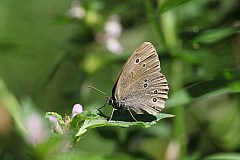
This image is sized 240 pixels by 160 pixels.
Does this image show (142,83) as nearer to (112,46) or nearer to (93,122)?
(93,122)

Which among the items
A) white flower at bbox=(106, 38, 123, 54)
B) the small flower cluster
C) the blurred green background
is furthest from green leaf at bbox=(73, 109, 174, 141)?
white flower at bbox=(106, 38, 123, 54)

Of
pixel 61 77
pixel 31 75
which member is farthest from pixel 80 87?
pixel 31 75

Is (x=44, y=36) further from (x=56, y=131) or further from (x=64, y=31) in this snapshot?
(x=56, y=131)

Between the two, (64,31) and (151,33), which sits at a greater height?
(64,31)

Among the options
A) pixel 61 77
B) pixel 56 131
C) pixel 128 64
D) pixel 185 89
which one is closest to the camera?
pixel 56 131

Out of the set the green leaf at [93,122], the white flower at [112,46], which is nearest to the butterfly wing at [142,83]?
the green leaf at [93,122]

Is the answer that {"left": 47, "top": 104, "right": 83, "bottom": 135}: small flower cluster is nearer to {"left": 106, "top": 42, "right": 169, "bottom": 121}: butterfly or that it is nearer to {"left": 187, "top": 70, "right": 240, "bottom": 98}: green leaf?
{"left": 106, "top": 42, "right": 169, "bottom": 121}: butterfly

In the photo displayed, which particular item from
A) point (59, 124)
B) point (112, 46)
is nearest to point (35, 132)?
point (59, 124)

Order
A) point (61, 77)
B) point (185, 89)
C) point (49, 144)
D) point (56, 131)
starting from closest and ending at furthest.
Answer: point (49, 144) → point (56, 131) → point (185, 89) → point (61, 77)
